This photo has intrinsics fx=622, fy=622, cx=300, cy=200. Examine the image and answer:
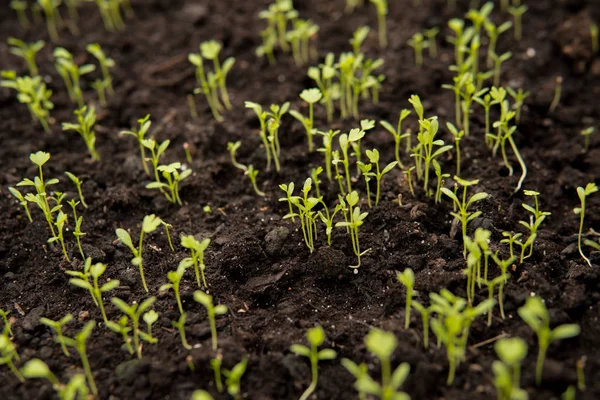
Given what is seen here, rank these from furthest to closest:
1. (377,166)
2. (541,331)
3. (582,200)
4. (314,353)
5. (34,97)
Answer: (34,97) → (377,166) → (582,200) → (314,353) → (541,331)

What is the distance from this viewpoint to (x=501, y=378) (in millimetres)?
1802

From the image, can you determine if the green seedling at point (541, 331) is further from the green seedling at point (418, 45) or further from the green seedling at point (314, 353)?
the green seedling at point (418, 45)

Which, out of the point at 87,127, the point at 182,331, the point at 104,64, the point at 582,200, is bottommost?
the point at 182,331

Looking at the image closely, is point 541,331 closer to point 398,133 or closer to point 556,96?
point 398,133

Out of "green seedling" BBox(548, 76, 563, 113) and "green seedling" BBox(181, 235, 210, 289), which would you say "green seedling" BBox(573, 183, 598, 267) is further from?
"green seedling" BBox(181, 235, 210, 289)

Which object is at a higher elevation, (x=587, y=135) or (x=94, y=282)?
(x=94, y=282)

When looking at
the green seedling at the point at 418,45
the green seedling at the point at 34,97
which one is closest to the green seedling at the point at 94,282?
the green seedling at the point at 34,97

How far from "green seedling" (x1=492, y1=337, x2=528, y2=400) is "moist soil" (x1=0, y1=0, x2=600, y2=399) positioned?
63 millimetres

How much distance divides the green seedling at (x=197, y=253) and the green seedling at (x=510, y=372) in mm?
1109

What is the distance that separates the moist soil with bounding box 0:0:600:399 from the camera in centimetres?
221

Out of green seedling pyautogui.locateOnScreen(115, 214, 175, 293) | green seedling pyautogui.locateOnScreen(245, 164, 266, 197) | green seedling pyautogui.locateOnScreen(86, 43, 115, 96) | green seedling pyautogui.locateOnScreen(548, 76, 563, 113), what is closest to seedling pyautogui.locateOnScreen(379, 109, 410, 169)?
green seedling pyautogui.locateOnScreen(245, 164, 266, 197)

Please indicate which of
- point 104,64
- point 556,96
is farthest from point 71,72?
point 556,96

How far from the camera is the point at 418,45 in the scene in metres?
3.61

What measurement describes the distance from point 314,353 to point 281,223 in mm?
845
